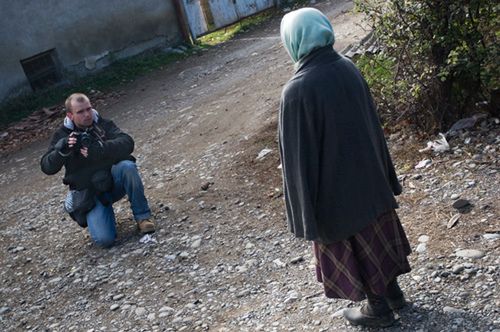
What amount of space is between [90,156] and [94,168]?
20 centimetres

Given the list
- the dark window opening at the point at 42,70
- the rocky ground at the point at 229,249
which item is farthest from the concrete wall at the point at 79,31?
the rocky ground at the point at 229,249

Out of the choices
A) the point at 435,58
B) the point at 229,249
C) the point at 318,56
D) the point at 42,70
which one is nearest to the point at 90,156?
the point at 229,249

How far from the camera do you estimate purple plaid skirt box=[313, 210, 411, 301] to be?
3.25 m

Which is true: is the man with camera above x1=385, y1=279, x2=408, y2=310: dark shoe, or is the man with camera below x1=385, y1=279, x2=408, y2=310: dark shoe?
above

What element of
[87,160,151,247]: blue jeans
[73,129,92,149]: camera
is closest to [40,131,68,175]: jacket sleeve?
[73,129,92,149]: camera

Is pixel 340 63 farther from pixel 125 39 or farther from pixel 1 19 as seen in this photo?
pixel 125 39

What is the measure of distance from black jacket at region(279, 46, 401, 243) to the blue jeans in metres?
2.53

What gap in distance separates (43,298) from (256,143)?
9.08 feet

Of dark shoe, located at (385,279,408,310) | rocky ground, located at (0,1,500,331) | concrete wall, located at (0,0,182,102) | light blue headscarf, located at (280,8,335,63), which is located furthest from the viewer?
concrete wall, located at (0,0,182,102)

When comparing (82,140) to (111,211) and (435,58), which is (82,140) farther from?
(435,58)

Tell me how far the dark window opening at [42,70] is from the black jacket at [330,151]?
9.62 meters

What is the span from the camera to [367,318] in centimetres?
341

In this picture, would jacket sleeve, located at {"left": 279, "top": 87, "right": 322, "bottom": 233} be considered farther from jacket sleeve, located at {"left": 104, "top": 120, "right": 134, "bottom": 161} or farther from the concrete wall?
the concrete wall

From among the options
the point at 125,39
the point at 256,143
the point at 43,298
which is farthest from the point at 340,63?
the point at 125,39
